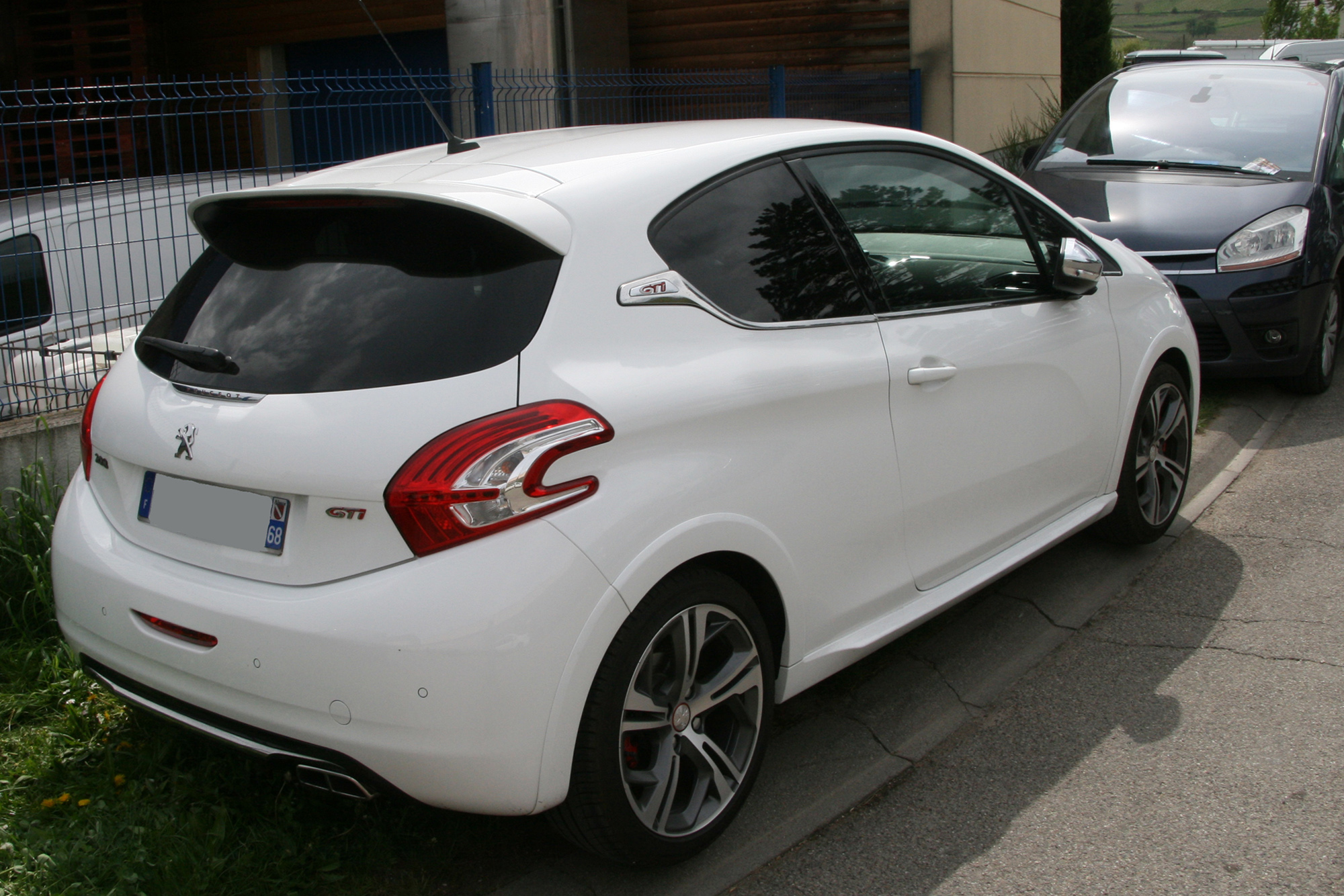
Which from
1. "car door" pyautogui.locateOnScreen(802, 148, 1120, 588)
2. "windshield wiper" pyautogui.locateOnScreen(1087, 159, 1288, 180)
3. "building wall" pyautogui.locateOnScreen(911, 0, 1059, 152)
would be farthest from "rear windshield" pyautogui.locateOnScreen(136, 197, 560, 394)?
"building wall" pyautogui.locateOnScreen(911, 0, 1059, 152)

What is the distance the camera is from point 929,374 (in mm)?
3342

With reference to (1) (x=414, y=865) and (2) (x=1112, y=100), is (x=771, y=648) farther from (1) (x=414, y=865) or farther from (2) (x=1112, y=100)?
(2) (x=1112, y=100)

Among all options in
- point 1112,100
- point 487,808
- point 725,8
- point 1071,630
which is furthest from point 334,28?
point 487,808

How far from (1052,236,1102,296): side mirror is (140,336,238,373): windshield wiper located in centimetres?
254

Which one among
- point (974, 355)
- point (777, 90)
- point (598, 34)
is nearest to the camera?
point (974, 355)

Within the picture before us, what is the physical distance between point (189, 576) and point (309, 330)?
584 mm

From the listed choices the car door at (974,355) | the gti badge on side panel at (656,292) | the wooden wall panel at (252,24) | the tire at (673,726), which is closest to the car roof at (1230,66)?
the car door at (974,355)

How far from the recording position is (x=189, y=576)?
264 centimetres

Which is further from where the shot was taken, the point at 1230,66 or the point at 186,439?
the point at 1230,66

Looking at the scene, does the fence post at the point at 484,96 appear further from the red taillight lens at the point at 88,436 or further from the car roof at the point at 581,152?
the red taillight lens at the point at 88,436

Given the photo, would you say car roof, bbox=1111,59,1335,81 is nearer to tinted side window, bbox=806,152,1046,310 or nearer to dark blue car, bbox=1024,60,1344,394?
dark blue car, bbox=1024,60,1344,394

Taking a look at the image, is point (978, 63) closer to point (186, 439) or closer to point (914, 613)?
point (914, 613)

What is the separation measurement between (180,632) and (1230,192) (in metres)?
6.12

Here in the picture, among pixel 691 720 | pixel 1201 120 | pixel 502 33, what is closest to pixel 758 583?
pixel 691 720
